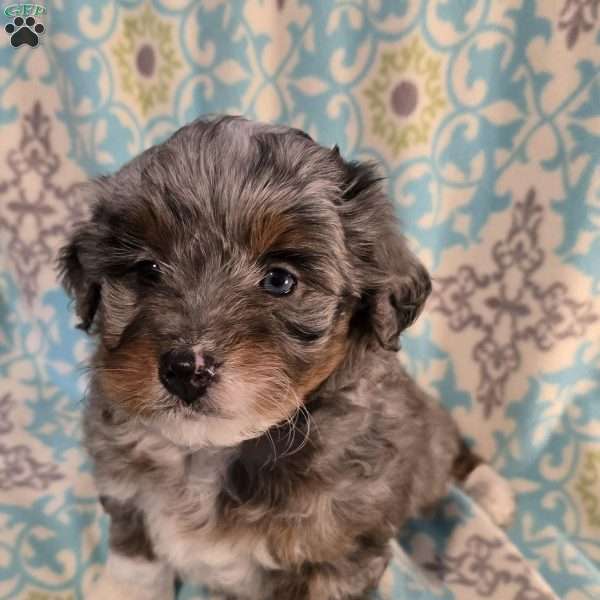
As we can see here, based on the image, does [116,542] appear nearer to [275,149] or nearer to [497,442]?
[275,149]

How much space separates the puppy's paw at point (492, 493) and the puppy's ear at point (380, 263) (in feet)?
3.83

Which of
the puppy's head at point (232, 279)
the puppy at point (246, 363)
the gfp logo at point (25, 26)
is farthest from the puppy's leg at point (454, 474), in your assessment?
the gfp logo at point (25, 26)

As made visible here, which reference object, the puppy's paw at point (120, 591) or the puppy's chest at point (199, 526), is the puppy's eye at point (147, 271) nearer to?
the puppy's chest at point (199, 526)

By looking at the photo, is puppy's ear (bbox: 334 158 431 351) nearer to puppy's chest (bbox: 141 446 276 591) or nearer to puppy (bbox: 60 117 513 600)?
puppy (bbox: 60 117 513 600)

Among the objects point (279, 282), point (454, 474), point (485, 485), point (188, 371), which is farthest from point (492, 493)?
point (188, 371)

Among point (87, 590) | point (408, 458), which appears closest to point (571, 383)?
point (408, 458)

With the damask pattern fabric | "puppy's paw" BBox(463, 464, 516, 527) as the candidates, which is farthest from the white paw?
"puppy's paw" BBox(463, 464, 516, 527)

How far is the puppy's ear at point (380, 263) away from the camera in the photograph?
194 cm

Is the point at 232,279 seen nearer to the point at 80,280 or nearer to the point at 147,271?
the point at 147,271

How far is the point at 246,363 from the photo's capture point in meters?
1.64

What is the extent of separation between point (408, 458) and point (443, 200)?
1.25 metres

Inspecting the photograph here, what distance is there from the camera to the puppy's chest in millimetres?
2002

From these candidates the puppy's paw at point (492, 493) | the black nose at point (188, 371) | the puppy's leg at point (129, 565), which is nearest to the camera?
the black nose at point (188, 371)

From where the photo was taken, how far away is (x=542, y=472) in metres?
3.00
